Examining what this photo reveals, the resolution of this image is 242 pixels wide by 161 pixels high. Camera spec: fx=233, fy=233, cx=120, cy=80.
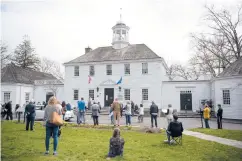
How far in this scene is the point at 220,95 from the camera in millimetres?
20703

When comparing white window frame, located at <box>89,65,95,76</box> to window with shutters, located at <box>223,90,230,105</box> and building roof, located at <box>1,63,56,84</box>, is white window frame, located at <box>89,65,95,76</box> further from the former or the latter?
window with shutters, located at <box>223,90,230,105</box>

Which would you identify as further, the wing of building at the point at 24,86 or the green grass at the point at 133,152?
the wing of building at the point at 24,86

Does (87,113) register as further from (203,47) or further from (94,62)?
(203,47)

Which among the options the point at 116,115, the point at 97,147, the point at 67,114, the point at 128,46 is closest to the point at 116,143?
the point at 97,147

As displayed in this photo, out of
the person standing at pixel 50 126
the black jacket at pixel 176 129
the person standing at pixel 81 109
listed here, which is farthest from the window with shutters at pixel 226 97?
the person standing at pixel 50 126

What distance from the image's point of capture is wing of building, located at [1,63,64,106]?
23.8 meters

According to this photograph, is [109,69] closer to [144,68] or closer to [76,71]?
[144,68]

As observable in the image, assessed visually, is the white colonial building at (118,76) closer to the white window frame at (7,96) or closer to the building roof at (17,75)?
the building roof at (17,75)

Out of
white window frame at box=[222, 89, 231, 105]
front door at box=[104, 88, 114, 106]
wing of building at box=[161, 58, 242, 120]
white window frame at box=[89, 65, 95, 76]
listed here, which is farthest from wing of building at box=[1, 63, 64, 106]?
white window frame at box=[222, 89, 231, 105]

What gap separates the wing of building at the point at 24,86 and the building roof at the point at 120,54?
13.0 feet

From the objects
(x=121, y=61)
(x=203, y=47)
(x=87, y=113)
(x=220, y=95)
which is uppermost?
(x=203, y=47)

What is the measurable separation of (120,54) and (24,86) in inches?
447

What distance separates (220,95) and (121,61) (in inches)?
426

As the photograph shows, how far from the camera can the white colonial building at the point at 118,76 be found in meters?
25.0
